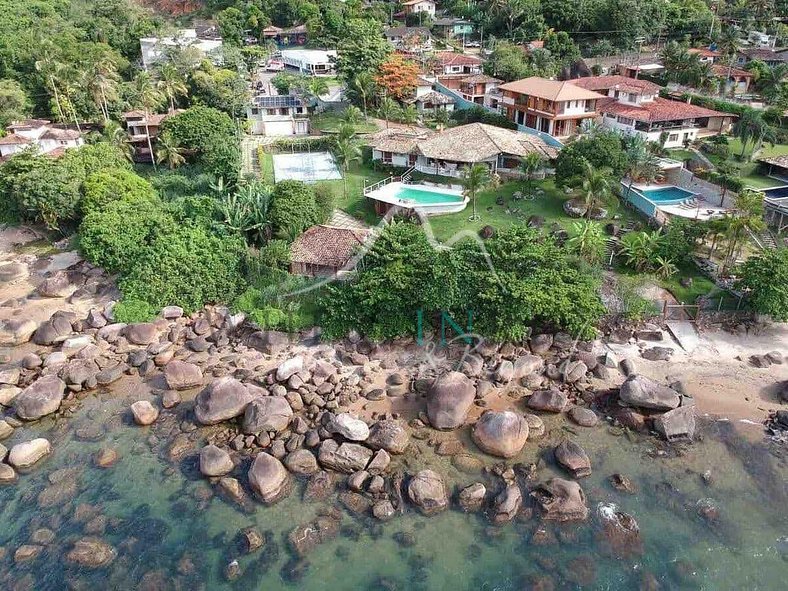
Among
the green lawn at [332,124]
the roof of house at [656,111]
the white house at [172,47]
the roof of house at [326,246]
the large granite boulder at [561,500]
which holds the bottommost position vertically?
the large granite boulder at [561,500]

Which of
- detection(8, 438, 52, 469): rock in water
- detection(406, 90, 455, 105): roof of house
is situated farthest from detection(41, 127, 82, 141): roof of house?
detection(8, 438, 52, 469): rock in water

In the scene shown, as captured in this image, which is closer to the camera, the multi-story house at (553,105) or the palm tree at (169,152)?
the palm tree at (169,152)

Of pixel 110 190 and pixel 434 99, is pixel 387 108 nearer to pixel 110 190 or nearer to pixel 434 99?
pixel 434 99

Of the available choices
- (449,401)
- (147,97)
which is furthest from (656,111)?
(147,97)

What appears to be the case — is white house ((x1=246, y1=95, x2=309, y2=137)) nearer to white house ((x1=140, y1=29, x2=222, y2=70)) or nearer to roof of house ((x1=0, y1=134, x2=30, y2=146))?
white house ((x1=140, y1=29, x2=222, y2=70))

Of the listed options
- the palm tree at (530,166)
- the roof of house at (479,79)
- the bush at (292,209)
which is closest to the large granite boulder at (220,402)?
the bush at (292,209)

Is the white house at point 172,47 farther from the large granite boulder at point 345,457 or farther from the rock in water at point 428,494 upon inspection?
the rock in water at point 428,494
